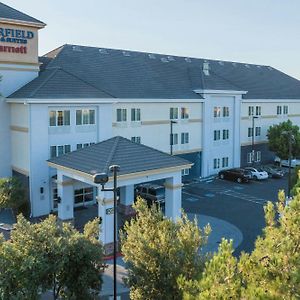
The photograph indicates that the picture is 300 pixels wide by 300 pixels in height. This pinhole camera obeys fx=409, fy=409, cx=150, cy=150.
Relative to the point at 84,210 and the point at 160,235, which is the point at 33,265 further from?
the point at 84,210

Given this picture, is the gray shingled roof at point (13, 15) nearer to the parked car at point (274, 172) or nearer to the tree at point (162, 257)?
the tree at point (162, 257)

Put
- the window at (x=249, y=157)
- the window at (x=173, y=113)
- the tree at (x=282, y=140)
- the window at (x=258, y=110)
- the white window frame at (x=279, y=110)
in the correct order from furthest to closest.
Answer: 1. the white window frame at (x=279, y=110)
2. the window at (x=258, y=110)
3. the window at (x=249, y=157)
4. the tree at (x=282, y=140)
5. the window at (x=173, y=113)

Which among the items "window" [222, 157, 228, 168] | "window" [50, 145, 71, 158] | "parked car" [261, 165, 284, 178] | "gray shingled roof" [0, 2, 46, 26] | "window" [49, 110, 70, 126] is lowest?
"parked car" [261, 165, 284, 178]

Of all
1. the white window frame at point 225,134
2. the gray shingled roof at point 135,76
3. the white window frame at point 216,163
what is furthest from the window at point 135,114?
the white window frame at point 225,134

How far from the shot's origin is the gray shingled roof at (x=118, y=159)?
81.7 feet

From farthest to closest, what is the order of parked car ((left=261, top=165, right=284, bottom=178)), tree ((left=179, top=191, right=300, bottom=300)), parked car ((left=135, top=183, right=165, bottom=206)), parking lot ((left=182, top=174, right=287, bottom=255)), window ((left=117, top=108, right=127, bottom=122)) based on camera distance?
parked car ((left=261, top=165, right=284, bottom=178)), window ((left=117, top=108, right=127, bottom=122)), parked car ((left=135, top=183, right=165, bottom=206)), parking lot ((left=182, top=174, right=287, bottom=255)), tree ((left=179, top=191, right=300, bottom=300))

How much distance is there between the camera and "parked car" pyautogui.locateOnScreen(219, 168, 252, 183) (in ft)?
141

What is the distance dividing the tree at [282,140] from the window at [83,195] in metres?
24.3

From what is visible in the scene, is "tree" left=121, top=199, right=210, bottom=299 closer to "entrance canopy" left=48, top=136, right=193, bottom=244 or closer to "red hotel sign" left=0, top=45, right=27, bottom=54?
"entrance canopy" left=48, top=136, right=193, bottom=244

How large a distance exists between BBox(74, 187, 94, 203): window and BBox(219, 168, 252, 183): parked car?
52.7 ft

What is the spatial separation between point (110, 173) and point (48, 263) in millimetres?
11659

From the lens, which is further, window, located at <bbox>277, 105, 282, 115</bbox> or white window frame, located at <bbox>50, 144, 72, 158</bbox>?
window, located at <bbox>277, 105, 282, 115</bbox>

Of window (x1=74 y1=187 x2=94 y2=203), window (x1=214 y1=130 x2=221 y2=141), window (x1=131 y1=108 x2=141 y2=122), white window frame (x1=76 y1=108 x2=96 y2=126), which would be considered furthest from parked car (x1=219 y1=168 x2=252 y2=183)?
white window frame (x1=76 y1=108 x2=96 y2=126)

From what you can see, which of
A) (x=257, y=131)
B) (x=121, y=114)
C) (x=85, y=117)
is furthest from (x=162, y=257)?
(x=257, y=131)
